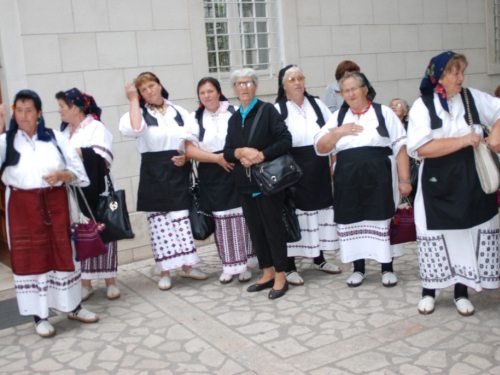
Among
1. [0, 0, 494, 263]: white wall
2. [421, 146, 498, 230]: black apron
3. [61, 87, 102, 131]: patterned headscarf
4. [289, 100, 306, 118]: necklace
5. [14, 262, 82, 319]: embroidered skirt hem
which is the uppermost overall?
[0, 0, 494, 263]: white wall

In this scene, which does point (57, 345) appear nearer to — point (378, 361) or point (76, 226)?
point (76, 226)

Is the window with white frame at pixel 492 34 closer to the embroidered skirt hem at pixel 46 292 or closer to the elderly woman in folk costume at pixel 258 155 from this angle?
the elderly woman in folk costume at pixel 258 155

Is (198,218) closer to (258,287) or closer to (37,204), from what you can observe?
(258,287)

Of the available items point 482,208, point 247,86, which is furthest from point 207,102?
point 482,208

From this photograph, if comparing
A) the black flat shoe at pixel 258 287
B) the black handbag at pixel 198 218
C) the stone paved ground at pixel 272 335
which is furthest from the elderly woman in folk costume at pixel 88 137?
the black flat shoe at pixel 258 287

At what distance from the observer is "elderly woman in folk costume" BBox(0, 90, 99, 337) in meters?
4.61

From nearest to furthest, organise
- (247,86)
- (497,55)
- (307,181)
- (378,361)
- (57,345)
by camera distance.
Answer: (378,361), (57,345), (247,86), (307,181), (497,55)

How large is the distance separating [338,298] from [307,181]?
1.04 m

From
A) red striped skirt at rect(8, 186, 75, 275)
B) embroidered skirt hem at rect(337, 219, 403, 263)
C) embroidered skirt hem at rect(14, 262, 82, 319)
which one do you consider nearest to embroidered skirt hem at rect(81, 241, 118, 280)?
embroidered skirt hem at rect(14, 262, 82, 319)

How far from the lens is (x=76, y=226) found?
4855 millimetres

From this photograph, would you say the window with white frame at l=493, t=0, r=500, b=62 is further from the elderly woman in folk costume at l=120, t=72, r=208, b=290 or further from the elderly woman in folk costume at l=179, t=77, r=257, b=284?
the elderly woman in folk costume at l=120, t=72, r=208, b=290

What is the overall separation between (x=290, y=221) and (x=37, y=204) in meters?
2.00

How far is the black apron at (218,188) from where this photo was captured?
5.57 m

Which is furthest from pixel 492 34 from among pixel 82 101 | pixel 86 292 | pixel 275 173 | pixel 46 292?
pixel 46 292
